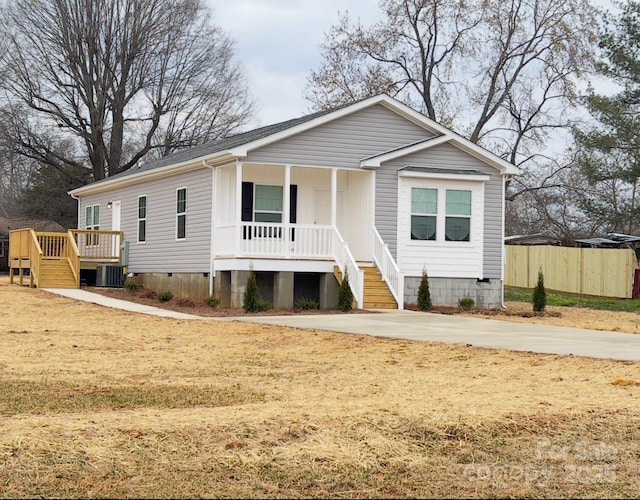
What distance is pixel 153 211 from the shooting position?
26562mm

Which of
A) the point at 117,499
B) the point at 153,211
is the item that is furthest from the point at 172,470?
the point at 153,211

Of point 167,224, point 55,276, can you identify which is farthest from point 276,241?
point 55,276

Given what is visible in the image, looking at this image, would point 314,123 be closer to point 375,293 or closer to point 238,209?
point 238,209

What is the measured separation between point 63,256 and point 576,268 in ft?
59.1

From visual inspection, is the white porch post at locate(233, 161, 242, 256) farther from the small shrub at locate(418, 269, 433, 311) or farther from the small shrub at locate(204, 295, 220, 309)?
the small shrub at locate(418, 269, 433, 311)

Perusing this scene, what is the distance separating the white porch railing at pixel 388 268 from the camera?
843 inches

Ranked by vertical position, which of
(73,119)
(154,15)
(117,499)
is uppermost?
(154,15)

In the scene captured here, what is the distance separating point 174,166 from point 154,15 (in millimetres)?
17921

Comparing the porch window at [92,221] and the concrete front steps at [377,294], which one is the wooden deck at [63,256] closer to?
the porch window at [92,221]

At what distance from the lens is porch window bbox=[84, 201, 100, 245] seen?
3028 centimetres

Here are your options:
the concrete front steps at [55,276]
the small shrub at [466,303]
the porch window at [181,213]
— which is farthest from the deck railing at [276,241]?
the concrete front steps at [55,276]

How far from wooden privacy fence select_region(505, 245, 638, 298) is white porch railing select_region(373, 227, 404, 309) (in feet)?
43.7

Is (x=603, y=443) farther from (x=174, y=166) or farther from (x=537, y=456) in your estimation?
(x=174, y=166)

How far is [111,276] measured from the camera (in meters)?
28.1
